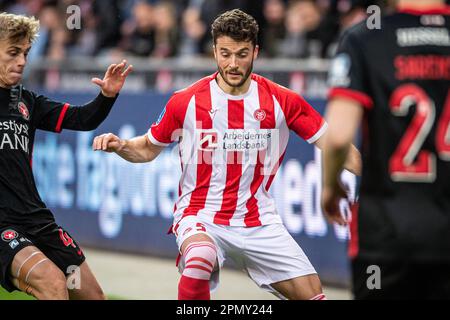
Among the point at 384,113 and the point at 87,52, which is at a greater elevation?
the point at 87,52

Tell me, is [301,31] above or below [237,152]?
above

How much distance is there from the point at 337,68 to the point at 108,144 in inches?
89.4

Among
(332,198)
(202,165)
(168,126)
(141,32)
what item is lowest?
(332,198)

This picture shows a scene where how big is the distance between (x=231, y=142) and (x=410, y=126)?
235 centimetres

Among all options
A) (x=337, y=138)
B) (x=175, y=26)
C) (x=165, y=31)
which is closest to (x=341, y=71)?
(x=337, y=138)

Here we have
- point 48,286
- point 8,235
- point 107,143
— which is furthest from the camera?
point 107,143

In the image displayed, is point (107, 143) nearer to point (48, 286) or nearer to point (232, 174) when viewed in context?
point (232, 174)

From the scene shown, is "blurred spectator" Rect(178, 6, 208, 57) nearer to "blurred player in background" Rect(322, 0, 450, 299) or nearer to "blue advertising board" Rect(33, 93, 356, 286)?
"blue advertising board" Rect(33, 93, 356, 286)

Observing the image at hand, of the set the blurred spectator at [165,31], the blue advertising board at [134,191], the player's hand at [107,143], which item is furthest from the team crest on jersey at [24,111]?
the blurred spectator at [165,31]

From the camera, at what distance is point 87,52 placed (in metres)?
14.7

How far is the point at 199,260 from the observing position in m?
5.71
